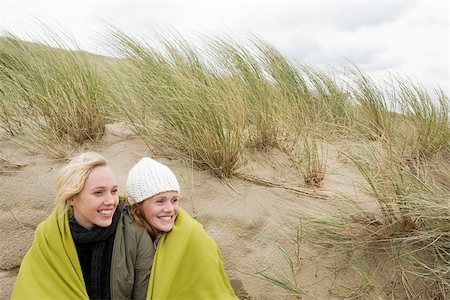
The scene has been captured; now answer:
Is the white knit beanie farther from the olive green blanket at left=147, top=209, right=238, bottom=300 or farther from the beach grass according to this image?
the beach grass

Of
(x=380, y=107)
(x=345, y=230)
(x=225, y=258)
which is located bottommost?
(x=225, y=258)

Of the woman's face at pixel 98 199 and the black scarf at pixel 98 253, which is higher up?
the woman's face at pixel 98 199

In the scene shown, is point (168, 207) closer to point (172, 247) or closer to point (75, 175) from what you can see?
point (172, 247)

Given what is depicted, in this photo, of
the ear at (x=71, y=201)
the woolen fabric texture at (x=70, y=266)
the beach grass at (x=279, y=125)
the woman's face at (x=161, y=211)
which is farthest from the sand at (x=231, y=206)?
the ear at (x=71, y=201)

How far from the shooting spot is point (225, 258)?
335 cm

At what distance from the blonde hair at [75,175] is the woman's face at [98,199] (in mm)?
27

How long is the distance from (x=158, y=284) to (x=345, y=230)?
1269 mm

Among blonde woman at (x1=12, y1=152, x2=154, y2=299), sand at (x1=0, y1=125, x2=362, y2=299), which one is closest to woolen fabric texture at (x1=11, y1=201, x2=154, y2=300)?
blonde woman at (x1=12, y1=152, x2=154, y2=299)

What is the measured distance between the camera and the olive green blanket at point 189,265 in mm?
2768

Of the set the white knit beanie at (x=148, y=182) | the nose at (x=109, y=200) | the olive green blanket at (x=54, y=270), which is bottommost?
the olive green blanket at (x=54, y=270)

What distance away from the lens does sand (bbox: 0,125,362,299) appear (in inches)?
129

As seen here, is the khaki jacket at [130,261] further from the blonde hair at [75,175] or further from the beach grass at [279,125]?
the beach grass at [279,125]

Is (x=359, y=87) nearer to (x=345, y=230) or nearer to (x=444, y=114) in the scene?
(x=444, y=114)

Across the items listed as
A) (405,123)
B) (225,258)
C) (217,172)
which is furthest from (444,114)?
(225,258)
